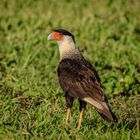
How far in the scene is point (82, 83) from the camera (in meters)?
7.76

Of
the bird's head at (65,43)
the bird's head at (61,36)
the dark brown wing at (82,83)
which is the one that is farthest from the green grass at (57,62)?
the bird's head at (61,36)

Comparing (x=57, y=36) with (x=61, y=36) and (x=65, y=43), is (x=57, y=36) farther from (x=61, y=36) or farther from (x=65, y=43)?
(x=65, y=43)

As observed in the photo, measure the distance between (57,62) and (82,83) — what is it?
330 cm

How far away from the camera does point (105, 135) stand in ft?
23.4

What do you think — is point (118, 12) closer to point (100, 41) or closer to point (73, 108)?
point (100, 41)

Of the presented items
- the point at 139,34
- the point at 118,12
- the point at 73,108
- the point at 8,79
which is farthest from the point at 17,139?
the point at 118,12

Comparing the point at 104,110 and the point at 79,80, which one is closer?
the point at 104,110

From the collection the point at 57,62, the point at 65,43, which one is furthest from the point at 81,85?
the point at 57,62

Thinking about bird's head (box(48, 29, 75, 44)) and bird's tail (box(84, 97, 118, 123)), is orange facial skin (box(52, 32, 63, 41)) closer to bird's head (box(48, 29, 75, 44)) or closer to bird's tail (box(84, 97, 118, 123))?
bird's head (box(48, 29, 75, 44))

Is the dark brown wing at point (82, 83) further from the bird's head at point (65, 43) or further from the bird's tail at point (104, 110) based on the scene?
the bird's head at point (65, 43)

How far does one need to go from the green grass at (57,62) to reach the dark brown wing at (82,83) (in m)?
0.30

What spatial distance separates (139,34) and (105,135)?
21.2ft

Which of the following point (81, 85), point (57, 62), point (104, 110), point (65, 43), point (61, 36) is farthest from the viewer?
point (57, 62)

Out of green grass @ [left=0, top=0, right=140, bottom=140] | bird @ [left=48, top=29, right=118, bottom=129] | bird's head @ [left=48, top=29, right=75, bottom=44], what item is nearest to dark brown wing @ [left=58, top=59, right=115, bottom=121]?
bird @ [left=48, top=29, right=118, bottom=129]
